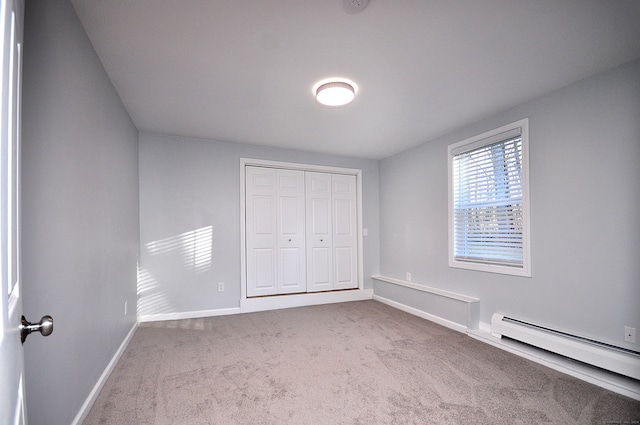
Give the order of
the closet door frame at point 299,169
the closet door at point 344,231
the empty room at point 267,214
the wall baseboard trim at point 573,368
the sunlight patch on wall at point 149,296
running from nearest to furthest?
the empty room at point 267,214 < the wall baseboard trim at point 573,368 < the sunlight patch on wall at point 149,296 < the closet door frame at point 299,169 < the closet door at point 344,231

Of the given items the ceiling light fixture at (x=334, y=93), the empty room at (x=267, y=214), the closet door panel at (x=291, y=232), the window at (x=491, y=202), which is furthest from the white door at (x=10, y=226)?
the closet door panel at (x=291, y=232)

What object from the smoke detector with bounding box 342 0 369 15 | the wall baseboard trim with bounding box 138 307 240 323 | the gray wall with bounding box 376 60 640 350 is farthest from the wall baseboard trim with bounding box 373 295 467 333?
the smoke detector with bounding box 342 0 369 15

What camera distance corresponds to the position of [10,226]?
723mm

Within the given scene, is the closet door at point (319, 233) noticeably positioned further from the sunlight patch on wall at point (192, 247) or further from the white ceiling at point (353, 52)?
the white ceiling at point (353, 52)

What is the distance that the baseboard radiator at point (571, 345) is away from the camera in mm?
2264

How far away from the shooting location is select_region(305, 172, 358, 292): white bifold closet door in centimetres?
505

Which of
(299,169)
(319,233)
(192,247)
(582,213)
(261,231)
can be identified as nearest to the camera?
(582,213)

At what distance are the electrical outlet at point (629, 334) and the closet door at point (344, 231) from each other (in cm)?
344

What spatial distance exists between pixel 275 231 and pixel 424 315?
241 centimetres

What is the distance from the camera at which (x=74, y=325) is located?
1840mm

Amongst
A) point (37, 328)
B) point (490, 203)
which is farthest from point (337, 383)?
point (490, 203)

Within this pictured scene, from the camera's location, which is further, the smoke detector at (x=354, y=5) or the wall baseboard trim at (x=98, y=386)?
the wall baseboard trim at (x=98, y=386)

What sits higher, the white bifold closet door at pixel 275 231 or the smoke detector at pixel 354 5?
the smoke detector at pixel 354 5

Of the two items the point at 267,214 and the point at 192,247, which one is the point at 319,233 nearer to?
the point at 267,214
